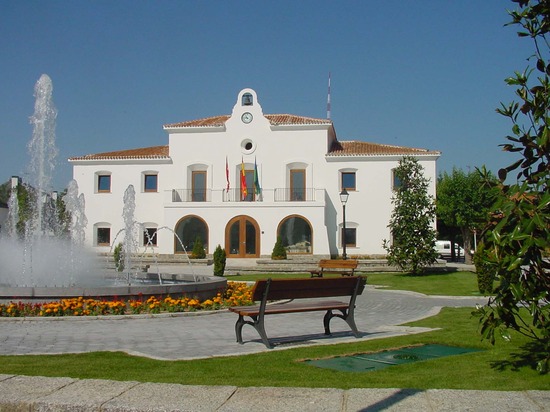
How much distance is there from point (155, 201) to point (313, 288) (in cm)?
3365

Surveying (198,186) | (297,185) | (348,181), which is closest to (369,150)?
(348,181)

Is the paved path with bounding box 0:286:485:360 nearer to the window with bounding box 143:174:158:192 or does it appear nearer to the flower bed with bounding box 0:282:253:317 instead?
the flower bed with bounding box 0:282:253:317

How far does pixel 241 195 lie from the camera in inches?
1609

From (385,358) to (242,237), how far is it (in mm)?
31819

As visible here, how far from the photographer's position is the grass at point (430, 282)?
67.6ft

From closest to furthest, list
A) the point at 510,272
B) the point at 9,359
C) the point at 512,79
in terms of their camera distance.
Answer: the point at 510,272
the point at 512,79
the point at 9,359

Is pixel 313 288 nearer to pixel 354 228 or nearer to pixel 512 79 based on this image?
pixel 512 79

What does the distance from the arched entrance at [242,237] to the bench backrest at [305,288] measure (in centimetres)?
2952

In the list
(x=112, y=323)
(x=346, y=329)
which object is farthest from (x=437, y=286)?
(x=112, y=323)

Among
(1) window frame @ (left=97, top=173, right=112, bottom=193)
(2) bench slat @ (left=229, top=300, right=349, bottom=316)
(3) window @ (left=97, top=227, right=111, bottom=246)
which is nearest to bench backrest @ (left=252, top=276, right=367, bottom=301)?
(2) bench slat @ (left=229, top=300, right=349, bottom=316)

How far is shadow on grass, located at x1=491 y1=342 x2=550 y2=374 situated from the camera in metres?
6.64

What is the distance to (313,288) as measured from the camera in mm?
9164

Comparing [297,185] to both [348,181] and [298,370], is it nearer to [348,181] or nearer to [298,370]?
[348,181]

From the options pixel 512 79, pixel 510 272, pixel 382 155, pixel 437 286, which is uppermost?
pixel 382 155
